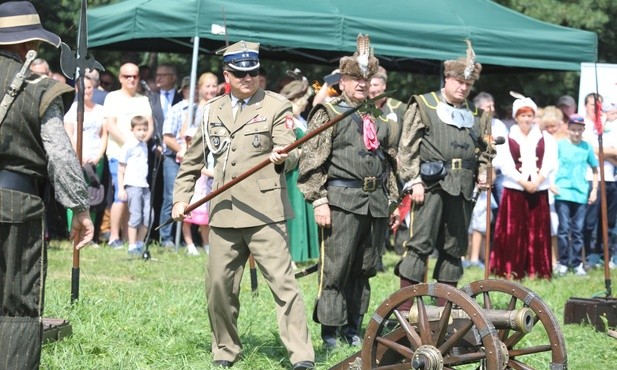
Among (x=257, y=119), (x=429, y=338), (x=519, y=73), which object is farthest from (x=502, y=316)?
(x=519, y=73)

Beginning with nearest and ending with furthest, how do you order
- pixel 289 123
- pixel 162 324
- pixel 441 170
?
pixel 289 123 < pixel 162 324 < pixel 441 170

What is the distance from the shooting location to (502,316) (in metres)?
6.15

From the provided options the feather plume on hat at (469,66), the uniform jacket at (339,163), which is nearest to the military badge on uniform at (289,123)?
the uniform jacket at (339,163)

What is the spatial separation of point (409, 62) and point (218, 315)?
10511 mm

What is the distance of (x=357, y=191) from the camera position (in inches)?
318

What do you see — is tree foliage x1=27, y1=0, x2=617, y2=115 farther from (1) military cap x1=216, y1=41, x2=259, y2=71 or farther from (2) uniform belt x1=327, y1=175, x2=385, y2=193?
(1) military cap x1=216, y1=41, x2=259, y2=71

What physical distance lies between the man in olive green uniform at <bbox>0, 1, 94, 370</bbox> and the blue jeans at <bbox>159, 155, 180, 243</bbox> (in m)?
7.69

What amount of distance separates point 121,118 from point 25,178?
306 inches

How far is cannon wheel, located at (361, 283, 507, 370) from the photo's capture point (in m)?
5.88

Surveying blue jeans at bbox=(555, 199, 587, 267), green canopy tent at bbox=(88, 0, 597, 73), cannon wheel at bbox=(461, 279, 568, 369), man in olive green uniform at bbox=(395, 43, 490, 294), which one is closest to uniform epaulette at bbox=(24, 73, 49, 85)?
cannon wheel at bbox=(461, 279, 568, 369)

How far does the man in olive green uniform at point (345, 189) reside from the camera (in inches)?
317

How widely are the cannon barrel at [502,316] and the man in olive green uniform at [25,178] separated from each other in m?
1.84

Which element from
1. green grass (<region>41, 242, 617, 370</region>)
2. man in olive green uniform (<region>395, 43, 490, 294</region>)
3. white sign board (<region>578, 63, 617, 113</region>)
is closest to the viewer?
green grass (<region>41, 242, 617, 370</region>)

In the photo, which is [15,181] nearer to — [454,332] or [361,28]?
[454,332]
